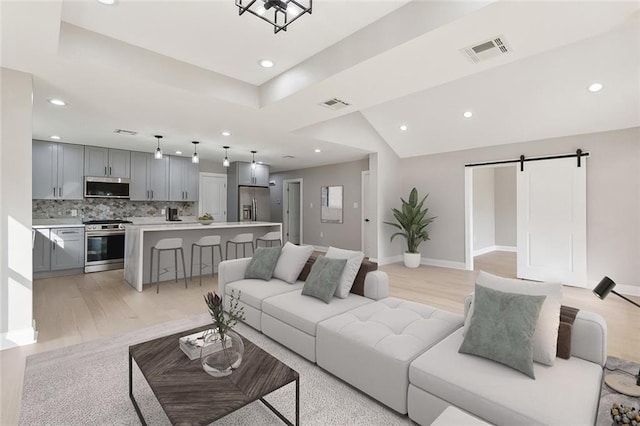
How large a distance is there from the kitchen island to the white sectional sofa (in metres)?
2.67

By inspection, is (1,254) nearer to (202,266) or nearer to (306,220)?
(202,266)

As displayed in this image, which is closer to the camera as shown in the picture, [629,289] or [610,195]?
[629,289]

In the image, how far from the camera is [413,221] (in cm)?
630

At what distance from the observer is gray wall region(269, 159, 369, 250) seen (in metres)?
7.75

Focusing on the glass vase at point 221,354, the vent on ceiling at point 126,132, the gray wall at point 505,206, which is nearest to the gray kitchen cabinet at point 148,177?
the vent on ceiling at point 126,132

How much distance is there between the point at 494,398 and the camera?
1432 millimetres

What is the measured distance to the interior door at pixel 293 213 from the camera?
9711mm

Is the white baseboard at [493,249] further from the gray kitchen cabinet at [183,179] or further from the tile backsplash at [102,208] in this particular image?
the tile backsplash at [102,208]

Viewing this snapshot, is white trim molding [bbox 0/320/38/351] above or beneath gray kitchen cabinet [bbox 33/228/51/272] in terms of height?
beneath

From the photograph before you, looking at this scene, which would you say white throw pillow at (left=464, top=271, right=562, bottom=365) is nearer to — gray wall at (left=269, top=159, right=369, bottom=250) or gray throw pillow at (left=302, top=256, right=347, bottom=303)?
gray throw pillow at (left=302, top=256, right=347, bottom=303)

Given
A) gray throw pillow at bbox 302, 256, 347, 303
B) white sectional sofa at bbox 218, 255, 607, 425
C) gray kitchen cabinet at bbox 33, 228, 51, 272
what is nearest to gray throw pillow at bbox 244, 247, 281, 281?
white sectional sofa at bbox 218, 255, 607, 425

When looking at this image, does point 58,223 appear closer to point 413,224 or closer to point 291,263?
point 291,263

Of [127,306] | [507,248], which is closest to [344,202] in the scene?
[507,248]

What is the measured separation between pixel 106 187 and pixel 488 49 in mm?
6706
